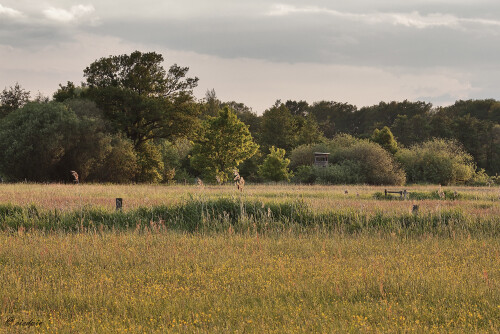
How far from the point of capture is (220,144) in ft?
146

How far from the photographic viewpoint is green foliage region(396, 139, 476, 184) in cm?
5050

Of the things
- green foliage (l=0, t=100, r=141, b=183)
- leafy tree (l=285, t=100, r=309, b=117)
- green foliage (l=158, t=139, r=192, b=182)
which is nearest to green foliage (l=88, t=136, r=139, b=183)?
green foliage (l=0, t=100, r=141, b=183)

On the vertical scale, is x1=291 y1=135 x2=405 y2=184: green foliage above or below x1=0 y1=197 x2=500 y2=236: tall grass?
above

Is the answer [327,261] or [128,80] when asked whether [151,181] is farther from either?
[327,261]

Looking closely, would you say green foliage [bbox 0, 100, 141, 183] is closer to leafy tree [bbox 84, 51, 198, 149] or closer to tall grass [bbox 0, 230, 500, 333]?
leafy tree [bbox 84, 51, 198, 149]

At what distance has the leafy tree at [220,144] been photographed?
44281mm

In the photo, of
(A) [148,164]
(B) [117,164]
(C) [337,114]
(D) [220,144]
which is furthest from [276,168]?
(C) [337,114]

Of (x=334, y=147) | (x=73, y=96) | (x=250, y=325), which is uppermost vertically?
(x=73, y=96)

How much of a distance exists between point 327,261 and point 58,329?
16.5 feet

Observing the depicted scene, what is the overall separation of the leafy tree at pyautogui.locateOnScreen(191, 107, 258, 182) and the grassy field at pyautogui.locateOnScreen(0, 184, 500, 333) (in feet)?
104

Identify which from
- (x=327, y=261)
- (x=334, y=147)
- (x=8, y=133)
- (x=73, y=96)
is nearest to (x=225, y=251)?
(x=327, y=261)

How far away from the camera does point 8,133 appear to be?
3753 cm

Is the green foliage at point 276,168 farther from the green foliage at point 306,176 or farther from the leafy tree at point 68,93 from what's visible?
the leafy tree at point 68,93

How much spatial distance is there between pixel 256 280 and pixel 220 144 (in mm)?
37222
